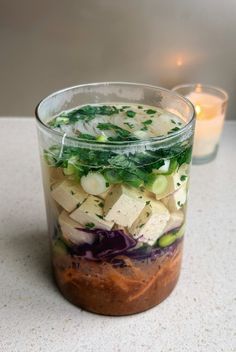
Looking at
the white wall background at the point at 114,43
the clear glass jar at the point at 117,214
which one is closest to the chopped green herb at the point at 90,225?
the clear glass jar at the point at 117,214

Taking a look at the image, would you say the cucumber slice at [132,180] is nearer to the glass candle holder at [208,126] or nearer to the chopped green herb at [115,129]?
the chopped green herb at [115,129]

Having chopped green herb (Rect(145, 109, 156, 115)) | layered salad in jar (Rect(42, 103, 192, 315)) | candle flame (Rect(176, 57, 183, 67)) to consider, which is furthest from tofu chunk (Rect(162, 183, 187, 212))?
candle flame (Rect(176, 57, 183, 67))

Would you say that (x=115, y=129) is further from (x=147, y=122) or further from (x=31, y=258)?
(x=31, y=258)

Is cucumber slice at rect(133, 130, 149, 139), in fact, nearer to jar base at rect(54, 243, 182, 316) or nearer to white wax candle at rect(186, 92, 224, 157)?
jar base at rect(54, 243, 182, 316)

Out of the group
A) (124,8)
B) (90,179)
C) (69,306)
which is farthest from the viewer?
(124,8)

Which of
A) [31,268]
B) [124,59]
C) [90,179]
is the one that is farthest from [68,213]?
→ [124,59]

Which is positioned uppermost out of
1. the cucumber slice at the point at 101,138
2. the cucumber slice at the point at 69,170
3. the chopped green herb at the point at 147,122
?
the cucumber slice at the point at 101,138

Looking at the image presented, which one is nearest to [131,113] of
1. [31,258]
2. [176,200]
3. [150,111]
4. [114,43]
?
[150,111]

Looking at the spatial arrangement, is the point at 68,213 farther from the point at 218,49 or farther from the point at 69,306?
the point at 218,49
